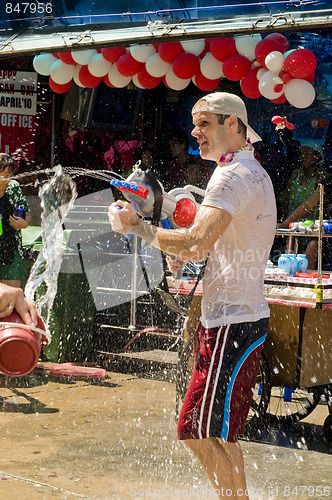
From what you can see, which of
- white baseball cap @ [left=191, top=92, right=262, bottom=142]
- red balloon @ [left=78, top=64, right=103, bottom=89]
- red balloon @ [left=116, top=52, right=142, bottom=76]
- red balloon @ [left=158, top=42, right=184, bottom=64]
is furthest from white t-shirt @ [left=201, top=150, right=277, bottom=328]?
red balloon @ [left=78, top=64, right=103, bottom=89]

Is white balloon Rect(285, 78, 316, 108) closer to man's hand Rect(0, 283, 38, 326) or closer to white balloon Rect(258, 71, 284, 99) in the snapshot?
white balloon Rect(258, 71, 284, 99)

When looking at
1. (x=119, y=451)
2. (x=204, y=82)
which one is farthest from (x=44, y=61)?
(x=119, y=451)

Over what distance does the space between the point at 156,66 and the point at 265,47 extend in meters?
1.28

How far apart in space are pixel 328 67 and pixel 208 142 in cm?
619

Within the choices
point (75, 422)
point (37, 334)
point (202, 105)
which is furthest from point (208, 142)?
point (75, 422)

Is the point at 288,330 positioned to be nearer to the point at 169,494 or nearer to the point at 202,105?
the point at 169,494

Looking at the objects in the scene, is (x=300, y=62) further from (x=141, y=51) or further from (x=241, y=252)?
(x=241, y=252)

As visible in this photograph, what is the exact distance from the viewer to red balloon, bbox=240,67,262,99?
683 cm

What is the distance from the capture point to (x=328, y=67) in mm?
8672

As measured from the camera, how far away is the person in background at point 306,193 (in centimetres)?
727

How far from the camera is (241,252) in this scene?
2.87 m

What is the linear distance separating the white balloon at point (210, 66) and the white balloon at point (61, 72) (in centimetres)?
155

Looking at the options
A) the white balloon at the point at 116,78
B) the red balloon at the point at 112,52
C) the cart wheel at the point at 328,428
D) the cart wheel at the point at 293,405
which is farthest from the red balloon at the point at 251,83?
the cart wheel at the point at 328,428

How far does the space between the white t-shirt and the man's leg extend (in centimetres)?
47
